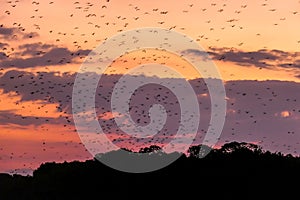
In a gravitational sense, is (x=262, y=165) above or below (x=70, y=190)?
above

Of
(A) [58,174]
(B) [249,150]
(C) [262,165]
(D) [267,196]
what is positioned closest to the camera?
(D) [267,196]

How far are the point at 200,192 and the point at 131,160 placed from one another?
89.9ft

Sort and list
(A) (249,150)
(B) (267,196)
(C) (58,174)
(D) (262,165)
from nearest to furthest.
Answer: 1. (B) (267,196)
2. (D) (262,165)
3. (A) (249,150)
4. (C) (58,174)

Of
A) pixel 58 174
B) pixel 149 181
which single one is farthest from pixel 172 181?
pixel 58 174

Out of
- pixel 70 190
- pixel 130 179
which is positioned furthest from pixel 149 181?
pixel 70 190

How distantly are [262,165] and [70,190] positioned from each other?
122 ft

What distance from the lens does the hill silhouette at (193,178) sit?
138000mm

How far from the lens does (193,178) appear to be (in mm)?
146250

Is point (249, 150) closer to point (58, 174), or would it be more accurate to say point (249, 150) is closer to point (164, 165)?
point (164, 165)

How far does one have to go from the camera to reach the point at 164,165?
15612cm

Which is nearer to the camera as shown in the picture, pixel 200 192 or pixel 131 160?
pixel 200 192

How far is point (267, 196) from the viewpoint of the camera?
133000 mm

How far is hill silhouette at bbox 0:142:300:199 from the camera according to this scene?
138m

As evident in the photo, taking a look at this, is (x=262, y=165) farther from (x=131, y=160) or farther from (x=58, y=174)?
(x=58, y=174)
